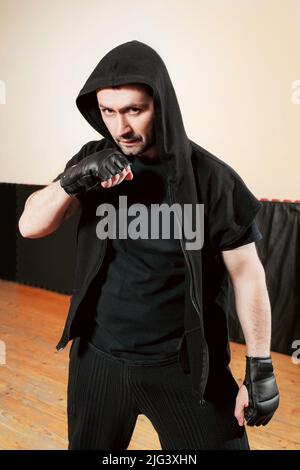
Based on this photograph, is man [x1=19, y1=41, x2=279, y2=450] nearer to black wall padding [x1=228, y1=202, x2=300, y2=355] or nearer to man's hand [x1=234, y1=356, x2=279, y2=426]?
man's hand [x1=234, y1=356, x2=279, y2=426]

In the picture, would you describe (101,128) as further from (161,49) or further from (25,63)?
(25,63)

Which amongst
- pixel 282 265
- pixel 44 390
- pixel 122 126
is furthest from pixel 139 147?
pixel 282 265

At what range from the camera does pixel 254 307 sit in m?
1.18

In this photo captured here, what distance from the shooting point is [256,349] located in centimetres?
119

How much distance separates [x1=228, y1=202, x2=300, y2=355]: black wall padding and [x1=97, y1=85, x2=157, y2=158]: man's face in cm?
209

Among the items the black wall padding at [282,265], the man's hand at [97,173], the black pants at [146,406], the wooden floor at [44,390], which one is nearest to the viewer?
the man's hand at [97,173]

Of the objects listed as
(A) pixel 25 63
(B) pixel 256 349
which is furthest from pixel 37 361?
(A) pixel 25 63

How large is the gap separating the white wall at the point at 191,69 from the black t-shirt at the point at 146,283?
7.21 feet

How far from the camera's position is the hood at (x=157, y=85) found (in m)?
1.04

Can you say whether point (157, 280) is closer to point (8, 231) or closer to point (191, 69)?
point (191, 69)

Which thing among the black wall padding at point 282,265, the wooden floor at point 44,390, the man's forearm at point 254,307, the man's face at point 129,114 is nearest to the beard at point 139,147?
the man's face at point 129,114

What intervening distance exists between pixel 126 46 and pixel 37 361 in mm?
2319

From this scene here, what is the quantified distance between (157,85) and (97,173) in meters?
0.25

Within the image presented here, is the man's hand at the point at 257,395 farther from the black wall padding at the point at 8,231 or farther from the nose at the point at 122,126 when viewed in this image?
the black wall padding at the point at 8,231
